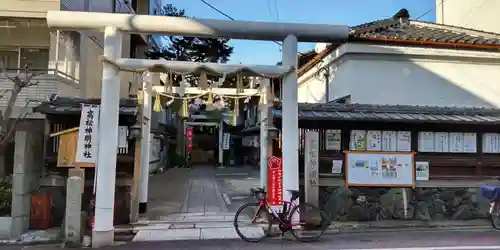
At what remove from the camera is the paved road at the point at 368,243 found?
8.34 m

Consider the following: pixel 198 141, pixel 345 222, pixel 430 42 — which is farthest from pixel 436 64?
pixel 198 141

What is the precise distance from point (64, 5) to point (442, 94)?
14.9m

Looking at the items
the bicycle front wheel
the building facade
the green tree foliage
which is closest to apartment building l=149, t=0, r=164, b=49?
the green tree foliage

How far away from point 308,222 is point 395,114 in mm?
4182

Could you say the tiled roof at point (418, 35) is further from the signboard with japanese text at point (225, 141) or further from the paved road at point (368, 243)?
the signboard with japanese text at point (225, 141)

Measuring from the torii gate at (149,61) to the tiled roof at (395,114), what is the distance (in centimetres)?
165

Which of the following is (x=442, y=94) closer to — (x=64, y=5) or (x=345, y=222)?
(x=345, y=222)

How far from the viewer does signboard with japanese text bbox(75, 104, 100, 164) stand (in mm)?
9453

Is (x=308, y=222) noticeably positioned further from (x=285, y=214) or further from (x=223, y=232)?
(x=223, y=232)

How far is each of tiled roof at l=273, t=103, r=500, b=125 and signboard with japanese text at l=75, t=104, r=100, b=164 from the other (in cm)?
468

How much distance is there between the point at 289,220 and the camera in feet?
30.0

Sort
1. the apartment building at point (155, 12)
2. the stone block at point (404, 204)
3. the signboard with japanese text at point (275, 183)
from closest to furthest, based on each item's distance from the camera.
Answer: the signboard with japanese text at point (275, 183), the stone block at point (404, 204), the apartment building at point (155, 12)

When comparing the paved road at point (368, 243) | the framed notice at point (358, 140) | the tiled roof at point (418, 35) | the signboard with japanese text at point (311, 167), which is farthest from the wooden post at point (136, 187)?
the tiled roof at point (418, 35)

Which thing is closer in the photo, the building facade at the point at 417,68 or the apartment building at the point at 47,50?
the apartment building at the point at 47,50
